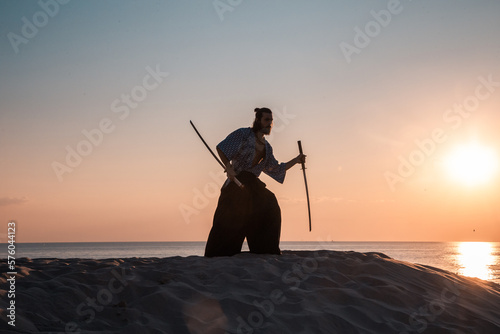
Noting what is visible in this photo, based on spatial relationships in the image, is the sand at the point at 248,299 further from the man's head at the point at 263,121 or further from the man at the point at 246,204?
the man's head at the point at 263,121

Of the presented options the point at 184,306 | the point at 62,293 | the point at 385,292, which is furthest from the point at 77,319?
the point at 385,292

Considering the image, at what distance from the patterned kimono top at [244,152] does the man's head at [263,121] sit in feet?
0.38

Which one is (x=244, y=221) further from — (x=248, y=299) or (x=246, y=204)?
(x=248, y=299)

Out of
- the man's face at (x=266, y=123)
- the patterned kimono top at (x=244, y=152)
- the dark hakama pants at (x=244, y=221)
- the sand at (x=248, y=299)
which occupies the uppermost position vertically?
the man's face at (x=266, y=123)

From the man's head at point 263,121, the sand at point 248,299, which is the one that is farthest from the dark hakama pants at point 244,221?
the sand at point 248,299

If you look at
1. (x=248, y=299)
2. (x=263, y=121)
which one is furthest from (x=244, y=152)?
(x=248, y=299)

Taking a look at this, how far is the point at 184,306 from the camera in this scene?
12.8 ft

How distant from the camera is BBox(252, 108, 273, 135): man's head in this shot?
→ 266 inches

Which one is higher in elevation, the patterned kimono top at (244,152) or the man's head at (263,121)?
the man's head at (263,121)

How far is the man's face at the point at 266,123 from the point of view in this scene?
674 centimetres

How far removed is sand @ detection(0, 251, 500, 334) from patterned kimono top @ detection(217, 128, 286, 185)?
1763mm

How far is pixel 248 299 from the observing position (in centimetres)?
408

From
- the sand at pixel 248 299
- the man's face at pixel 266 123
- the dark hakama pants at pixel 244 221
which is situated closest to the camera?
the sand at pixel 248 299

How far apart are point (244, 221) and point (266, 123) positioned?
146 centimetres
